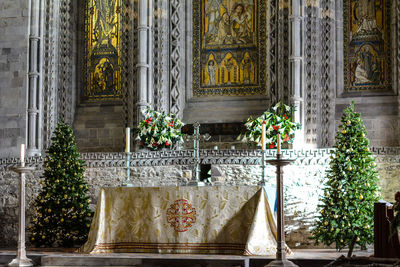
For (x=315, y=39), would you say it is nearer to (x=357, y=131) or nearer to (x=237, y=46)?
(x=237, y=46)

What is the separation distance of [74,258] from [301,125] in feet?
15.8

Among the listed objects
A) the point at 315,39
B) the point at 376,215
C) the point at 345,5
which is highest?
the point at 345,5

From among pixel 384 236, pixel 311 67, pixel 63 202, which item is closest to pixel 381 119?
pixel 311 67

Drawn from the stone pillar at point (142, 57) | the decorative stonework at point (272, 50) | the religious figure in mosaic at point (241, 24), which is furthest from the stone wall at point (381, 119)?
the stone pillar at point (142, 57)

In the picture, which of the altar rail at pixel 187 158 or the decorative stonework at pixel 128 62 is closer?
the altar rail at pixel 187 158

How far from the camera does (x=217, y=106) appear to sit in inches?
471

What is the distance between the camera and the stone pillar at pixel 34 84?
39.6 ft

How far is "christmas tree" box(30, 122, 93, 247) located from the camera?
387 inches

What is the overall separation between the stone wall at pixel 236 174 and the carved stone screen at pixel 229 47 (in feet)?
6.93

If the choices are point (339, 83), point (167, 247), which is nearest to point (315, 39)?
point (339, 83)

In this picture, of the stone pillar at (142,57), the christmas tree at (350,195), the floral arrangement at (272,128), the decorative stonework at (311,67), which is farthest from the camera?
the stone pillar at (142,57)

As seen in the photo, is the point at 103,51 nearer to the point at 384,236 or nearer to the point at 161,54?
the point at 161,54

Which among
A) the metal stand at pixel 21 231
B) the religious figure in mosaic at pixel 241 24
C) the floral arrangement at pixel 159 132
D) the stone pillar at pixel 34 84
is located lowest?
the metal stand at pixel 21 231

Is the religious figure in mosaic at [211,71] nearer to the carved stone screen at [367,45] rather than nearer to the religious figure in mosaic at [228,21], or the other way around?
the religious figure in mosaic at [228,21]
